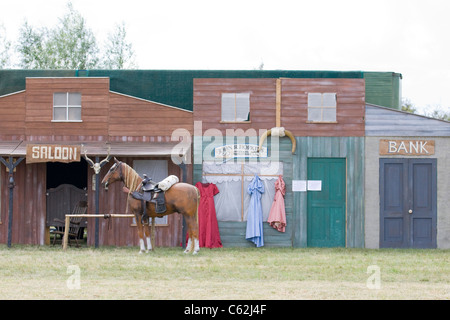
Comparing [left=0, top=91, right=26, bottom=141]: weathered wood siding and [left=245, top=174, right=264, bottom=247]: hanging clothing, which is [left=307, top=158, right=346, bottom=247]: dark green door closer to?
[left=245, top=174, right=264, bottom=247]: hanging clothing

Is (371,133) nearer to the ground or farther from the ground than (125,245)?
farther from the ground

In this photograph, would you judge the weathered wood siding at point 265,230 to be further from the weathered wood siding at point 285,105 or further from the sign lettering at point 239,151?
the weathered wood siding at point 285,105

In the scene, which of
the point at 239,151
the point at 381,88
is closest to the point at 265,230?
the point at 239,151

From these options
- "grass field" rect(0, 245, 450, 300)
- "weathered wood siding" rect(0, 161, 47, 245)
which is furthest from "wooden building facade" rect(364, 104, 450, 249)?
"weathered wood siding" rect(0, 161, 47, 245)

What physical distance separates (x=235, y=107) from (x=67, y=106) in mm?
4141

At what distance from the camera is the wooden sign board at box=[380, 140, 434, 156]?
19.9 metres

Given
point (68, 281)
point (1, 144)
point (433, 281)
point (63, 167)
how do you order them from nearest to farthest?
point (68, 281) → point (433, 281) → point (1, 144) → point (63, 167)

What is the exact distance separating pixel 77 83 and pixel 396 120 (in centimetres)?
789

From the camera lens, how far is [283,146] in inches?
788

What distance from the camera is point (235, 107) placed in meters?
20.1

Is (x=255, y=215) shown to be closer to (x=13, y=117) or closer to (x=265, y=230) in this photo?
(x=265, y=230)

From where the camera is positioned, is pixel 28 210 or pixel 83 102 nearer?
pixel 83 102

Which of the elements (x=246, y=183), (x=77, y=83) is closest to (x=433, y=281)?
(x=246, y=183)

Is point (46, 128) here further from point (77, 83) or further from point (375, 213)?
point (375, 213)
